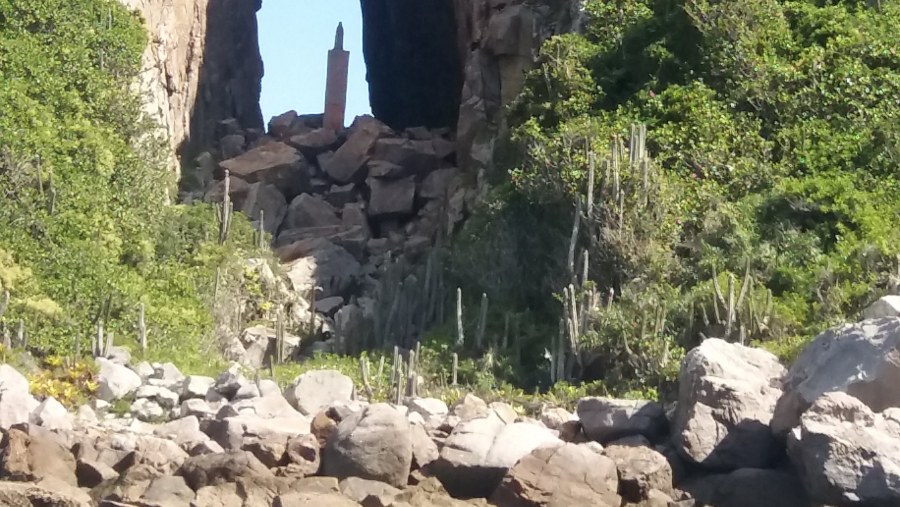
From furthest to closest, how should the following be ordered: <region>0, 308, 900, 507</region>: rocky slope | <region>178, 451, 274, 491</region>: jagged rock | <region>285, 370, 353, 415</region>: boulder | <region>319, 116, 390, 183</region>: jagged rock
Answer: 1. <region>319, 116, 390, 183</region>: jagged rock
2. <region>285, 370, 353, 415</region>: boulder
3. <region>178, 451, 274, 491</region>: jagged rock
4. <region>0, 308, 900, 507</region>: rocky slope

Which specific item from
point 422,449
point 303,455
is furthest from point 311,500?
point 422,449

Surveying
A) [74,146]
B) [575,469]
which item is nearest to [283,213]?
[74,146]

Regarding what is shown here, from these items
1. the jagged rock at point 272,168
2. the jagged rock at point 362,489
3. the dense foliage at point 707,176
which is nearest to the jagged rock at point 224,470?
the jagged rock at point 362,489

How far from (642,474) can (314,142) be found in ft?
67.1

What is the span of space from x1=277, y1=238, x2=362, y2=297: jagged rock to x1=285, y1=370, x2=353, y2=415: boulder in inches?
320

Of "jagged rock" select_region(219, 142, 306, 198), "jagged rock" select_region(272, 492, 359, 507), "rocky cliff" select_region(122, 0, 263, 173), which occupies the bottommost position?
"jagged rock" select_region(272, 492, 359, 507)

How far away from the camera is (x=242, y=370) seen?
16.7 m

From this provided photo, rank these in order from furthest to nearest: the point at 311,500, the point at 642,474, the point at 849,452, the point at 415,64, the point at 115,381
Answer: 1. the point at 415,64
2. the point at 115,381
3. the point at 642,474
4. the point at 311,500
5. the point at 849,452

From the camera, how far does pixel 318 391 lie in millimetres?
14102

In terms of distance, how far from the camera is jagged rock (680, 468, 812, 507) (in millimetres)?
10703

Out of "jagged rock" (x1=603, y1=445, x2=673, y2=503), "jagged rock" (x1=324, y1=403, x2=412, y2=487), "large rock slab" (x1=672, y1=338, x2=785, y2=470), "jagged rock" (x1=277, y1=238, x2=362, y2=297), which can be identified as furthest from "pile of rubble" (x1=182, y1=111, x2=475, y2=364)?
"jagged rock" (x1=603, y1=445, x2=673, y2=503)

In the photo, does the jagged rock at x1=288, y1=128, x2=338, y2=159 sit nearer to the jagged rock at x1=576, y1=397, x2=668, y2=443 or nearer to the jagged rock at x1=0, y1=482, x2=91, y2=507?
the jagged rock at x1=576, y1=397, x2=668, y2=443

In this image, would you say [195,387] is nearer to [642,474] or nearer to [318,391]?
[318,391]

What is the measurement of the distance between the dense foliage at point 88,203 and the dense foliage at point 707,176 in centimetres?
409
